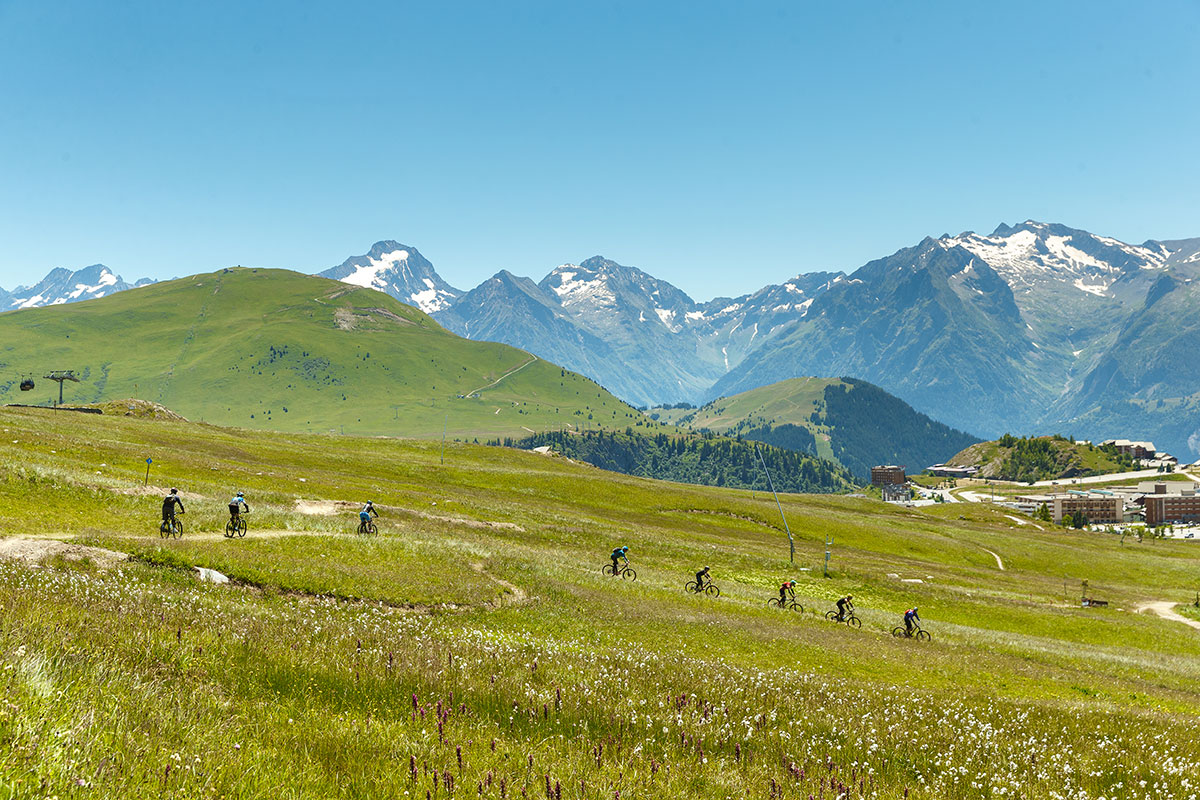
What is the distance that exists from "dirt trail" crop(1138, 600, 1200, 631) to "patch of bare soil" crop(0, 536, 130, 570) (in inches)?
3258

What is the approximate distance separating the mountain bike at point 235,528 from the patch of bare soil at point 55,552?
9181 millimetres

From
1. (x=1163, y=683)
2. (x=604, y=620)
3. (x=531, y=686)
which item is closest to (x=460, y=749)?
(x=531, y=686)

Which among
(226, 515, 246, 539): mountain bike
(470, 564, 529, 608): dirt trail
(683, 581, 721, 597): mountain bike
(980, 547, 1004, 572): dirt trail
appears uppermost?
(226, 515, 246, 539): mountain bike

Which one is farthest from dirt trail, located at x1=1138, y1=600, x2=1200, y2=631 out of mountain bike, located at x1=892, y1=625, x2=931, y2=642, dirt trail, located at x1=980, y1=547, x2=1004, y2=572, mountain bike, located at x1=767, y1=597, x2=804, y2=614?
mountain bike, located at x1=767, y1=597, x2=804, y2=614

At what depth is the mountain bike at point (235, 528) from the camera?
33.1 metres

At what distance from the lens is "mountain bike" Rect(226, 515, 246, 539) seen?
33.1 metres

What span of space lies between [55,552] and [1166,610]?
321ft

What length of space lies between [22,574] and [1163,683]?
44.0 meters

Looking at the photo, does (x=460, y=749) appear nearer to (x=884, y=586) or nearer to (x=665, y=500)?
(x=884, y=586)

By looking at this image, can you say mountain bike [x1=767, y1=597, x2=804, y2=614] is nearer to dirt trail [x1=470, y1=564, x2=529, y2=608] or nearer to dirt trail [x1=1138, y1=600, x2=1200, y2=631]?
dirt trail [x1=470, y1=564, x2=529, y2=608]

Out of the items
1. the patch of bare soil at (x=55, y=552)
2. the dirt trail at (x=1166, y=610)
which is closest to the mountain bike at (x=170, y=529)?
the patch of bare soil at (x=55, y=552)

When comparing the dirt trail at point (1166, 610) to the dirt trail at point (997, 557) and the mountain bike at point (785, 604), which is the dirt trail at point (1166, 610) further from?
the mountain bike at point (785, 604)

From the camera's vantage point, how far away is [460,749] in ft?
22.7

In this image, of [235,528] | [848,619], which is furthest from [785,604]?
[235,528]
